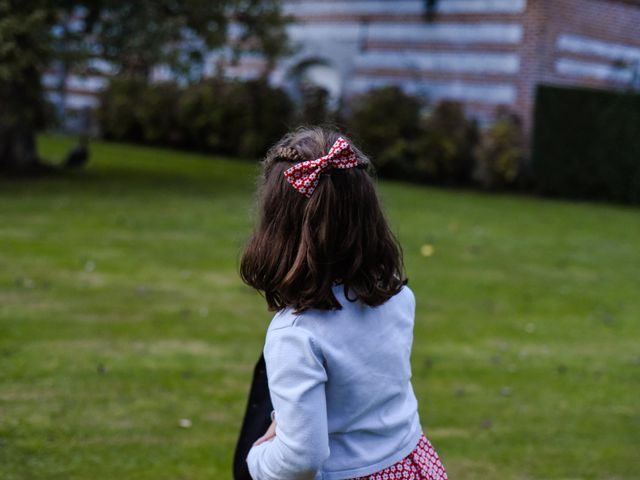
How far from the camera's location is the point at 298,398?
6.60ft

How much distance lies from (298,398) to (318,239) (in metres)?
0.34

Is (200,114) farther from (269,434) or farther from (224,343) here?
(269,434)

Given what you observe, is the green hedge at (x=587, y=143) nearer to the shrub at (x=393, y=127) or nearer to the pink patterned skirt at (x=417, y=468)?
the shrub at (x=393, y=127)

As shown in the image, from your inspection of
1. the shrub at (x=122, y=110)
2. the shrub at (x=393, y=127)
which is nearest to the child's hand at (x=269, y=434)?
the shrub at (x=393, y=127)

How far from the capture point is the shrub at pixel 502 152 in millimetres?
16562

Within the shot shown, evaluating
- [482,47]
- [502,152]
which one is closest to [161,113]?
[482,47]

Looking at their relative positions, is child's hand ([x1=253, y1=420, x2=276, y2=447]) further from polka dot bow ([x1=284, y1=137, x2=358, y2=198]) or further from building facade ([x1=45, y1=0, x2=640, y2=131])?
building facade ([x1=45, y1=0, x2=640, y2=131])

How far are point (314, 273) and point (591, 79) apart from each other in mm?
16680

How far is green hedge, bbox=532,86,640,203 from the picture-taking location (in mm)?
15875

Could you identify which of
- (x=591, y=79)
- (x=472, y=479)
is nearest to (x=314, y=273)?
(x=472, y=479)

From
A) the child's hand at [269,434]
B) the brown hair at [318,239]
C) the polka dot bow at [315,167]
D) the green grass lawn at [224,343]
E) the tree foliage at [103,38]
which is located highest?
the tree foliage at [103,38]

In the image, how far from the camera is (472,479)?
4309 mm

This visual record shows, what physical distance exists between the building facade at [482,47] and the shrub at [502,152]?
31 centimetres

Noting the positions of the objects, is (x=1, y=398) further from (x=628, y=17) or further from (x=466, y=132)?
(x=628, y=17)
